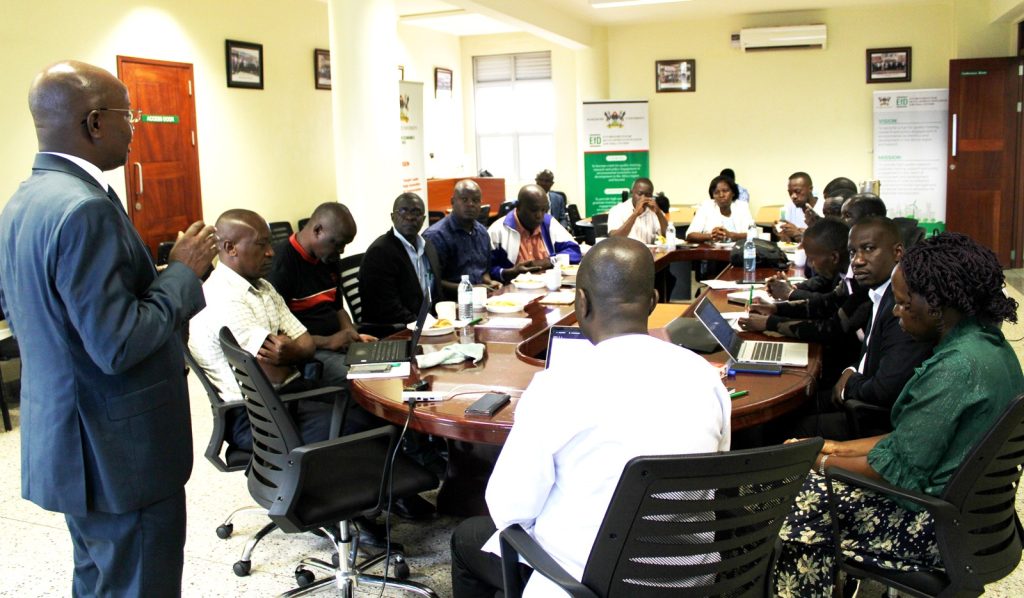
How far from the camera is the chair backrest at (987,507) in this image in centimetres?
192

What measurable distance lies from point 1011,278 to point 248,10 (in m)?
8.09

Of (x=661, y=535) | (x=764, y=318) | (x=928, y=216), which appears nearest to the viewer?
(x=661, y=535)

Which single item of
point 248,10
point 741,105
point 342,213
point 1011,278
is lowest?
point 1011,278

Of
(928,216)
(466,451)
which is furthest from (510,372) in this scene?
(928,216)

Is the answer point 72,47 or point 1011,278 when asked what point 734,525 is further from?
point 1011,278

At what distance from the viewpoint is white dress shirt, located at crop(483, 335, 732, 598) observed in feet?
5.19

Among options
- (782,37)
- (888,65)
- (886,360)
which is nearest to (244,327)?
(886,360)

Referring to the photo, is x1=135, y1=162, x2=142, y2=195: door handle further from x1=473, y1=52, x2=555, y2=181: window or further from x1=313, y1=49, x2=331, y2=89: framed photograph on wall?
x1=473, y1=52, x2=555, y2=181: window

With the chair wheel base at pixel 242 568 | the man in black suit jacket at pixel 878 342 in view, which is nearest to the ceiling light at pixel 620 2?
the man in black suit jacket at pixel 878 342

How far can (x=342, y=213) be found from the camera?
387cm

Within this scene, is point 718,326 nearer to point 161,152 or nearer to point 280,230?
point 161,152

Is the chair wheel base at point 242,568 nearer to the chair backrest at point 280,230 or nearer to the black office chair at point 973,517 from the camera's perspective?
the black office chair at point 973,517

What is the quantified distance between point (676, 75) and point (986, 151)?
151 inches

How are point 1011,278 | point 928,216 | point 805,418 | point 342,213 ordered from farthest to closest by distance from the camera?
point 928,216 < point 1011,278 < point 342,213 < point 805,418
